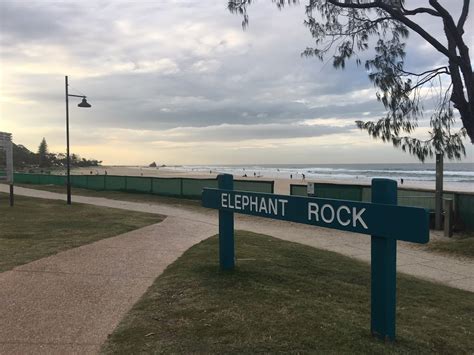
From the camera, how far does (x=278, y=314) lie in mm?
4668

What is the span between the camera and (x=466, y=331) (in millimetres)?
4602

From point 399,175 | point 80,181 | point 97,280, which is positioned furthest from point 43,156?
point 97,280

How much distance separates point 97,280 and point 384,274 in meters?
3.97

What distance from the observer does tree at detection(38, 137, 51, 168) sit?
12562 centimetres

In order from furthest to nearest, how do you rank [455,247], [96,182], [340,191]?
[96,182]
[340,191]
[455,247]

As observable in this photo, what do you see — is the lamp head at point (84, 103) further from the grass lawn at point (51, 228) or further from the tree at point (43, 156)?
the tree at point (43, 156)

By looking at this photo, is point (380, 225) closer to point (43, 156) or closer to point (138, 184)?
point (138, 184)

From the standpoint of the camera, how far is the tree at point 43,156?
126 m

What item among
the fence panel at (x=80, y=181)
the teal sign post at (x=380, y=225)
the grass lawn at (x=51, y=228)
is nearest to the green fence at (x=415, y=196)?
the grass lawn at (x=51, y=228)

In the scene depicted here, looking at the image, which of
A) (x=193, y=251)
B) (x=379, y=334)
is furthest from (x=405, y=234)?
(x=193, y=251)

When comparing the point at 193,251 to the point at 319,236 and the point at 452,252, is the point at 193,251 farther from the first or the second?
the point at 452,252

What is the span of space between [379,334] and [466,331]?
1155mm

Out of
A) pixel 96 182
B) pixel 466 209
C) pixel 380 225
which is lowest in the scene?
pixel 466 209

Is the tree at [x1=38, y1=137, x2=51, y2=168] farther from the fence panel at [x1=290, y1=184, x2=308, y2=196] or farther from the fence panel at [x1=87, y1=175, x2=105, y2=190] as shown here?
the fence panel at [x1=290, y1=184, x2=308, y2=196]
